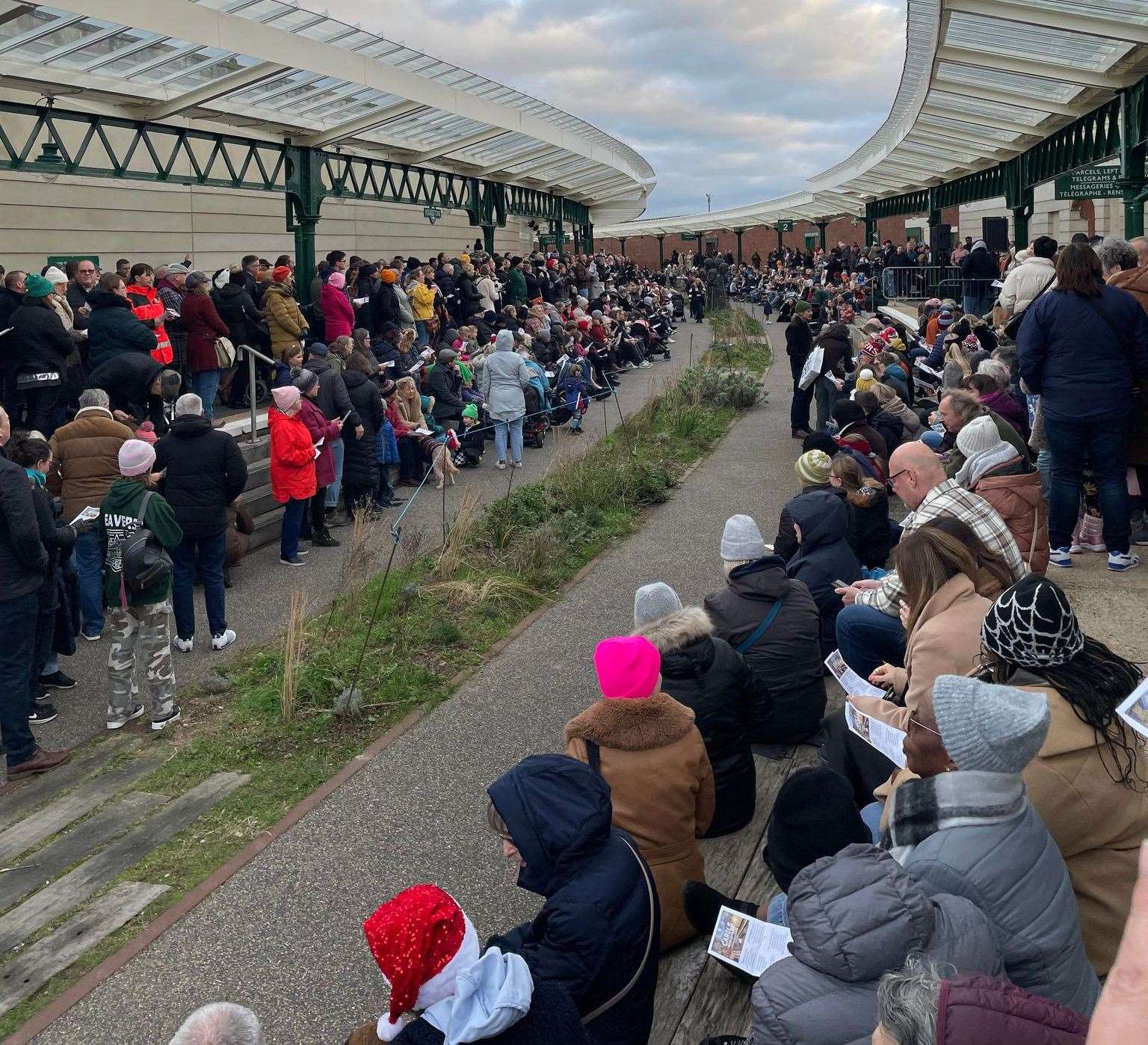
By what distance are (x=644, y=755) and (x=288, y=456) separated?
7.16 metres

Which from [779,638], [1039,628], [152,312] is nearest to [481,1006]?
[1039,628]

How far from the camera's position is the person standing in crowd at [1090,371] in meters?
7.34

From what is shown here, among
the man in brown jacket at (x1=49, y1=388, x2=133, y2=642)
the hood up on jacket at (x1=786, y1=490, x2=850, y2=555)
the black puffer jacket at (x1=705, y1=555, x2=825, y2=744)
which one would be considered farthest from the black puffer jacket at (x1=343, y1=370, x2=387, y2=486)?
the black puffer jacket at (x1=705, y1=555, x2=825, y2=744)

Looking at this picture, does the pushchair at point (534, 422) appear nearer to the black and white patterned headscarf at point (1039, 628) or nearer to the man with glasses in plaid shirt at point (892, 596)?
the man with glasses in plaid shirt at point (892, 596)

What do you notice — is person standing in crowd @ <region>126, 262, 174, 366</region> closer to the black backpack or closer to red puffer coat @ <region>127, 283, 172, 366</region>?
red puffer coat @ <region>127, 283, 172, 366</region>

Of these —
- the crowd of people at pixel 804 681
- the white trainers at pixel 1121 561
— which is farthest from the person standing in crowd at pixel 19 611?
the white trainers at pixel 1121 561

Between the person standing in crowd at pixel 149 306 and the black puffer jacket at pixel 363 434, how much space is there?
226 cm

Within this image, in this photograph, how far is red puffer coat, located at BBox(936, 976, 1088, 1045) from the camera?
2035 millimetres

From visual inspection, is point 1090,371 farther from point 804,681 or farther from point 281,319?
point 281,319

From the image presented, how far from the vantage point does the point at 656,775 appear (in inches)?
168

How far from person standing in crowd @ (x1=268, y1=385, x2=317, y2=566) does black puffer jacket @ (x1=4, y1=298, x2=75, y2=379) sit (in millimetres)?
2169

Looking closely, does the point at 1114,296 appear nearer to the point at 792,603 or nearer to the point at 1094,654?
the point at 792,603

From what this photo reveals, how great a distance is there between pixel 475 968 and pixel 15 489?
4.83 metres

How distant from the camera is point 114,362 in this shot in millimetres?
11125
